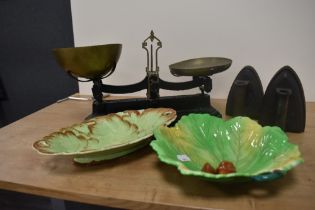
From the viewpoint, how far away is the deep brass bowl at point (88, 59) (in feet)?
2.22

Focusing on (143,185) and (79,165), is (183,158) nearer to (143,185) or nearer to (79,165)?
(143,185)

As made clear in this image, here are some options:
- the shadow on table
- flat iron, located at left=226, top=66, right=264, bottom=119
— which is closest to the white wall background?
flat iron, located at left=226, top=66, right=264, bottom=119

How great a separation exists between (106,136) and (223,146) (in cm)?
26

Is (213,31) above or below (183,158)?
above

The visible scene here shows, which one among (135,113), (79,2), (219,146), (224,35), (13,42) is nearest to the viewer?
(219,146)

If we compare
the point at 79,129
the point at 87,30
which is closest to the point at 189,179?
the point at 79,129

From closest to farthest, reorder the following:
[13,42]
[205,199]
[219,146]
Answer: [205,199]
[219,146]
[13,42]

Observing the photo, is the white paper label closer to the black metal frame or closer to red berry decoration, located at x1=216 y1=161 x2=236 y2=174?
red berry decoration, located at x1=216 y1=161 x2=236 y2=174

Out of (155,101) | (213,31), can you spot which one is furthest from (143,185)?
(213,31)

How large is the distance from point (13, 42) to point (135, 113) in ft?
3.08

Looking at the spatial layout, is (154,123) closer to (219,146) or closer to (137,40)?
(219,146)

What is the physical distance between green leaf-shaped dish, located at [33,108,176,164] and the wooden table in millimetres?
29

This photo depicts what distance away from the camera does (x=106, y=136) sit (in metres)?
0.61

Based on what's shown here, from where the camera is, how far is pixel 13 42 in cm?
129
